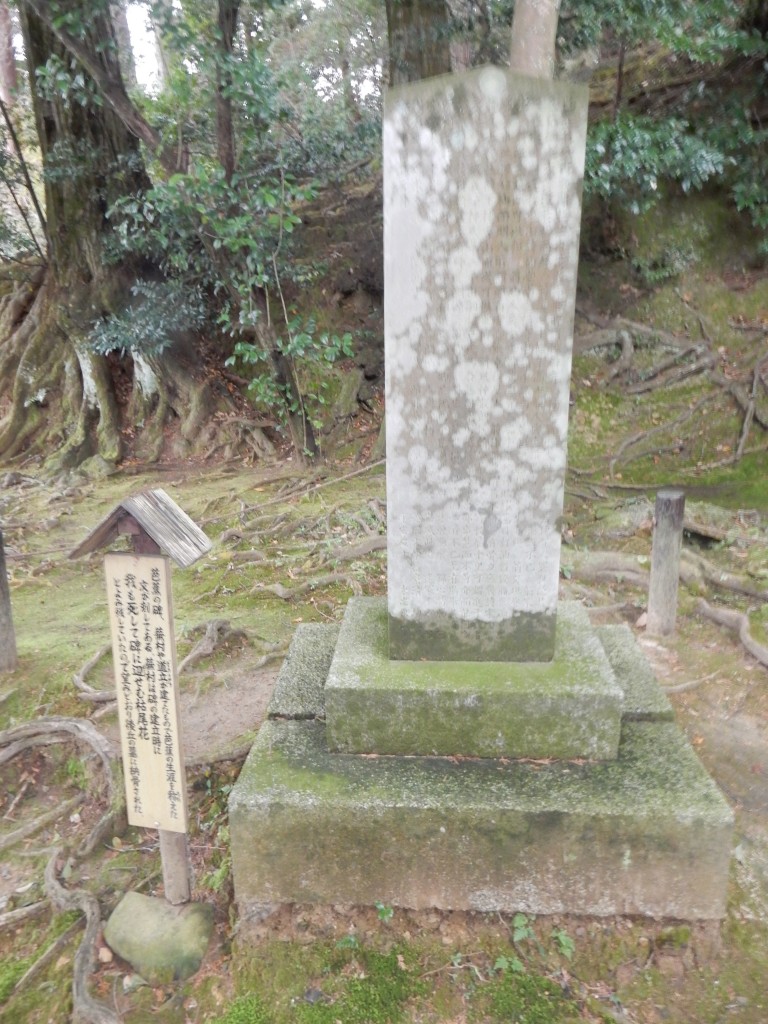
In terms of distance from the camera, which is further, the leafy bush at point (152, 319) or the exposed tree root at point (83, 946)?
the leafy bush at point (152, 319)

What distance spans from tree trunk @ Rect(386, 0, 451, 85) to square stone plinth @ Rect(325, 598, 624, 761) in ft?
20.6

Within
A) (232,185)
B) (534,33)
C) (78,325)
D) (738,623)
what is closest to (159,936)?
(738,623)

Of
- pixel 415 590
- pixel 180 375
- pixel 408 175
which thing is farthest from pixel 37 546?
pixel 408 175

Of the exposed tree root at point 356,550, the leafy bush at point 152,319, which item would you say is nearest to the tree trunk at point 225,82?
the leafy bush at point 152,319

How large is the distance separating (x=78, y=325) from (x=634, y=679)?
889cm

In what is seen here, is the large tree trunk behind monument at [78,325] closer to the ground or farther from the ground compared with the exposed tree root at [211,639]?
farther from the ground

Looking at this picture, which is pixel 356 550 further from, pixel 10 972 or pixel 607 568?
pixel 10 972

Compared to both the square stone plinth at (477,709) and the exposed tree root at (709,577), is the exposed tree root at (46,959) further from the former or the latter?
the exposed tree root at (709,577)

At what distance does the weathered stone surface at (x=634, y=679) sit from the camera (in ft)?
9.15

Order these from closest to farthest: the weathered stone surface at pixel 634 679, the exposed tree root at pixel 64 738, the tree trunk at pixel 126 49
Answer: the weathered stone surface at pixel 634 679 < the exposed tree root at pixel 64 738 < the tree trunk at pixel 126 49

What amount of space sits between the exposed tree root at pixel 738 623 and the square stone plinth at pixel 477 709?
219 centimetres

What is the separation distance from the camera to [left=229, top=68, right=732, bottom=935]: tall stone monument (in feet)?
7.13

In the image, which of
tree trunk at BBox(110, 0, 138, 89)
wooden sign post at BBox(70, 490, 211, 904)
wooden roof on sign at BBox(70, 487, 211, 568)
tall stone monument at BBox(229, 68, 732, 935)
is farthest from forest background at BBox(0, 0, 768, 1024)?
wooden roof on sign at BBox(70, 487, 211, 568)

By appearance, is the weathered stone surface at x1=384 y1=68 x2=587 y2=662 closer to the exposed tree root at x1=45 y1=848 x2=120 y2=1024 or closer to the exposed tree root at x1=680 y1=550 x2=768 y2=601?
the exposed tree root at x1=45 y1=848 x2=120 y2=1024
